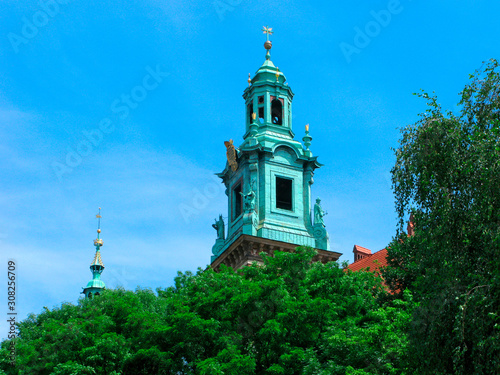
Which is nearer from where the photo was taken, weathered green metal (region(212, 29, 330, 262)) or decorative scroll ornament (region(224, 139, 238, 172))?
weathered green metal (region(212, 29, 330, 262))

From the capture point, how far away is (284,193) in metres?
53.0

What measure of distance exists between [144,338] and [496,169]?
17697 millimetres

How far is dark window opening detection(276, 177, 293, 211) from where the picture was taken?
52.3m

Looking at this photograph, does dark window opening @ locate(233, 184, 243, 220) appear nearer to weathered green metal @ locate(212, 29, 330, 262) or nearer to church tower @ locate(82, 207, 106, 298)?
weathered green metal @ locate(212, 29, 330, 262)

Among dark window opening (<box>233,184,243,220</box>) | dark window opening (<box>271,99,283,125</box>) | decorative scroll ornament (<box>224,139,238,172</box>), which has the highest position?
dark window opening (<box>271,99,283,125</box>)

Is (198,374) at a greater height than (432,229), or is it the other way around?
(432,229)

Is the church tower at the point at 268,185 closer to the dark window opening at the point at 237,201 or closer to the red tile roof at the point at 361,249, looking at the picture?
the dark window opening at the point at 237,201

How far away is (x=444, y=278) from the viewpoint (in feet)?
69.5

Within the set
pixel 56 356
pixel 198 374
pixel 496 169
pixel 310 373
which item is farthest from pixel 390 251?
pixel 56 356

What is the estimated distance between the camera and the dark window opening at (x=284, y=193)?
52.3m

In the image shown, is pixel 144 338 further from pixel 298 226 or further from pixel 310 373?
pixel 298 226

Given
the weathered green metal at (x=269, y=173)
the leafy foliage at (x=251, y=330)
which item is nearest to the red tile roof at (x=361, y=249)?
the weathered green metal at (x=269, y=173)

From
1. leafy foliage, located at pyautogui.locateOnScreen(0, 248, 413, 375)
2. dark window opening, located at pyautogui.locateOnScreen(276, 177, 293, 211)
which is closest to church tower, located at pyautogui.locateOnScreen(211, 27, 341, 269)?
dark window opening, located at pyautogui.locateOnScreen(276, 177, 293, 211)

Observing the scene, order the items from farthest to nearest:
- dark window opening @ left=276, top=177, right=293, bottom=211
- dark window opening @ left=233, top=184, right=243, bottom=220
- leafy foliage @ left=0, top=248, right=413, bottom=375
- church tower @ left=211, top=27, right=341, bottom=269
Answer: dark window opening @ left=233, top=184, right=243, bottom=220, dark window opening @ left=276, top=177, right=293, bottom=211, church tower @ left=211, top=27, right=341, bottom=269, leafy foliage @ left=0, top=248, right=413, bottom=375
